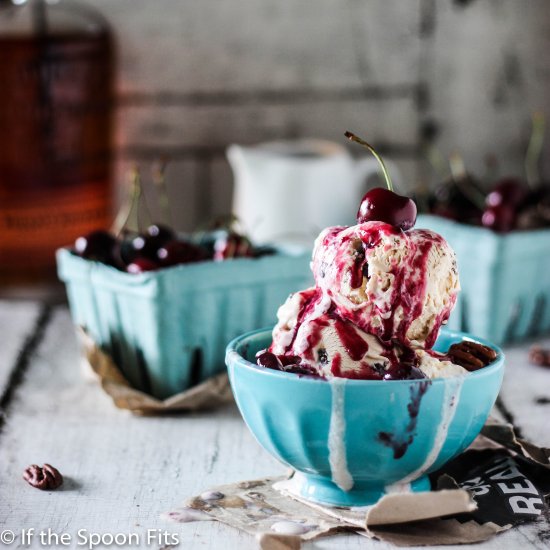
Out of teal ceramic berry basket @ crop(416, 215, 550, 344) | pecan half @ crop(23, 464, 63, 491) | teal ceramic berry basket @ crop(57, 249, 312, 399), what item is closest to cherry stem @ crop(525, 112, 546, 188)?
teal ceramic berry basket @ crop(416, 215, 550, 344)

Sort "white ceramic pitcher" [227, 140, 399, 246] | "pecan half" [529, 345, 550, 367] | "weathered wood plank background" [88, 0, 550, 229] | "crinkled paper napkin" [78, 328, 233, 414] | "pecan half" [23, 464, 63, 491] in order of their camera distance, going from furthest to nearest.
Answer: "weathered wood plank background" [88, 0, 550, 229], "white ceramic pitcher" [227, 140, 399, 246], "pecan half" [529, 345, 550, 367], "crinkled paper napkin" [78, 328, 233, 414], "pecan half" [23, 464, 63, 491]

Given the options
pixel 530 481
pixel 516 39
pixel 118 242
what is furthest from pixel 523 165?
pixel 530 481

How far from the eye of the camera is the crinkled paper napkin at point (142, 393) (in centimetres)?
103

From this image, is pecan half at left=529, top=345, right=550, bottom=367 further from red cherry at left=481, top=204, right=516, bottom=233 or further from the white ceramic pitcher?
the white ceramic pitcher

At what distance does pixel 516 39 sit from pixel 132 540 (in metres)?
1.30

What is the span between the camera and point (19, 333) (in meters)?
1.38

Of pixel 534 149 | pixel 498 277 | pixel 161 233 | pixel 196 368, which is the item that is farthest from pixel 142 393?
pixel 534 149

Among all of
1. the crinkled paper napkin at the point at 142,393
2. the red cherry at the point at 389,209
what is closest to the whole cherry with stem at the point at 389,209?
the red cherry at the point at 389,209

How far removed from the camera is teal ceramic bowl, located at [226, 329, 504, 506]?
717mm

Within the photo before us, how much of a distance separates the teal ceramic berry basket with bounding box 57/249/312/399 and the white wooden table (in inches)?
2.2

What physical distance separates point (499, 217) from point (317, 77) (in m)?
0.58

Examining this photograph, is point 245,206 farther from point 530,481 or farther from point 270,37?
point 530,481

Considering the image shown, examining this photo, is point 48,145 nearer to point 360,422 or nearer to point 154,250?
point 154,250

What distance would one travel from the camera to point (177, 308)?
1.04 meters
